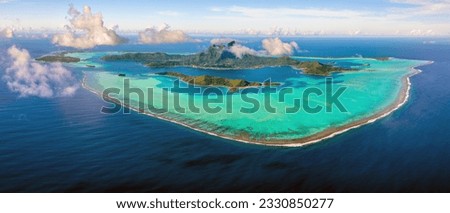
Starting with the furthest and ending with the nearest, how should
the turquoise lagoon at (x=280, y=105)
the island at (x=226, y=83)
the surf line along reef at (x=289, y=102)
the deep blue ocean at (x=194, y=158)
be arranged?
the island at (x=226, y=83), the turquoise lagoon at (x=280, y=105), the surf line along reef at (x=289, y=102), the deep blue ocean at (x=194, y=158)

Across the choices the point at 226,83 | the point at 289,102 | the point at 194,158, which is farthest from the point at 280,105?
the point at 194,158

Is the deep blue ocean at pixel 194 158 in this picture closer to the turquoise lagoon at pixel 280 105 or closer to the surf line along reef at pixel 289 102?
the surf line along reef at pixel 289 102

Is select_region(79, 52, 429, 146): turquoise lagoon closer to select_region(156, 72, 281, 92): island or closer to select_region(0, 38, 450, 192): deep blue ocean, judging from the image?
select_region(0, 38, 450, 192): deep blue ocean

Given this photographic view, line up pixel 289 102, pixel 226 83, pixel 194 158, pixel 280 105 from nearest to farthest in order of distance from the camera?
pixel 194 158, pixel 280 105, pixel 289 102, pixel 226 83

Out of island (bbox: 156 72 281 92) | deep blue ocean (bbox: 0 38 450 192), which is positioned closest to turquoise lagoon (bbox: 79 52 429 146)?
deep blue ocean (bbox: 0 38 450 192)

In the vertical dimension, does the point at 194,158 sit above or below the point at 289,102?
below

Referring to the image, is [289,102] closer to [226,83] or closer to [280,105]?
[280,105]

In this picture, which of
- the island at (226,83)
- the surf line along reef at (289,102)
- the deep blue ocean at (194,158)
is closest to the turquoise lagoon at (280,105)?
the surf line along reef at (289,102)
